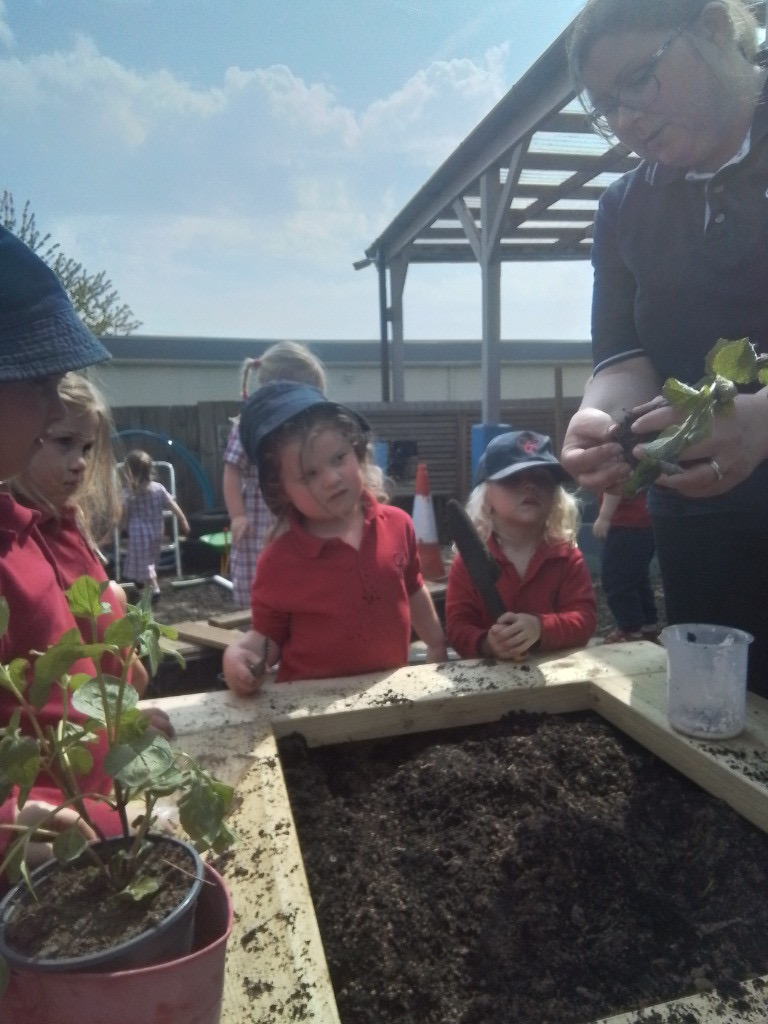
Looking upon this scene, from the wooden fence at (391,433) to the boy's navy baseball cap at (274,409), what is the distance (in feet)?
19.1

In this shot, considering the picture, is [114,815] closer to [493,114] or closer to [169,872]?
[169,872]

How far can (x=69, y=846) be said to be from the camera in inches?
23.1

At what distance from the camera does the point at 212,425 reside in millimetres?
10211

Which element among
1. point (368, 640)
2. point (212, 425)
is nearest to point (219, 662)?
point (368, 640)

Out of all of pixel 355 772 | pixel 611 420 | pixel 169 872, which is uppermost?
pixel 611 420

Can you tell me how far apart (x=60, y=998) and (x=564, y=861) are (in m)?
0.68

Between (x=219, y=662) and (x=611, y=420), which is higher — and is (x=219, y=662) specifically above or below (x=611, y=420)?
below

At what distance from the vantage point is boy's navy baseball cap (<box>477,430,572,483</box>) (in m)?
2.31

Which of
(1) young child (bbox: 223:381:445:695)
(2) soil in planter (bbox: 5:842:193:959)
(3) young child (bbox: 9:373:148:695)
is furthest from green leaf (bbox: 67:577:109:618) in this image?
(1) young child (bbox: 223:381:445:695)

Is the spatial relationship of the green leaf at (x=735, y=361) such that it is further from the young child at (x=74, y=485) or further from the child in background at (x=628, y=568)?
the child in background at (x=628, y=568)

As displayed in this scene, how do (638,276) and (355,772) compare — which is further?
(638,276)

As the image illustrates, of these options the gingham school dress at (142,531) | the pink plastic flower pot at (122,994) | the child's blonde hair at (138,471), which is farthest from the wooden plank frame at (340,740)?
the child's blonde hair at (138,471)

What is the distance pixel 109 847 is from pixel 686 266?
1406mm

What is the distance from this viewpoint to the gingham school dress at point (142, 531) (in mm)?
6410
